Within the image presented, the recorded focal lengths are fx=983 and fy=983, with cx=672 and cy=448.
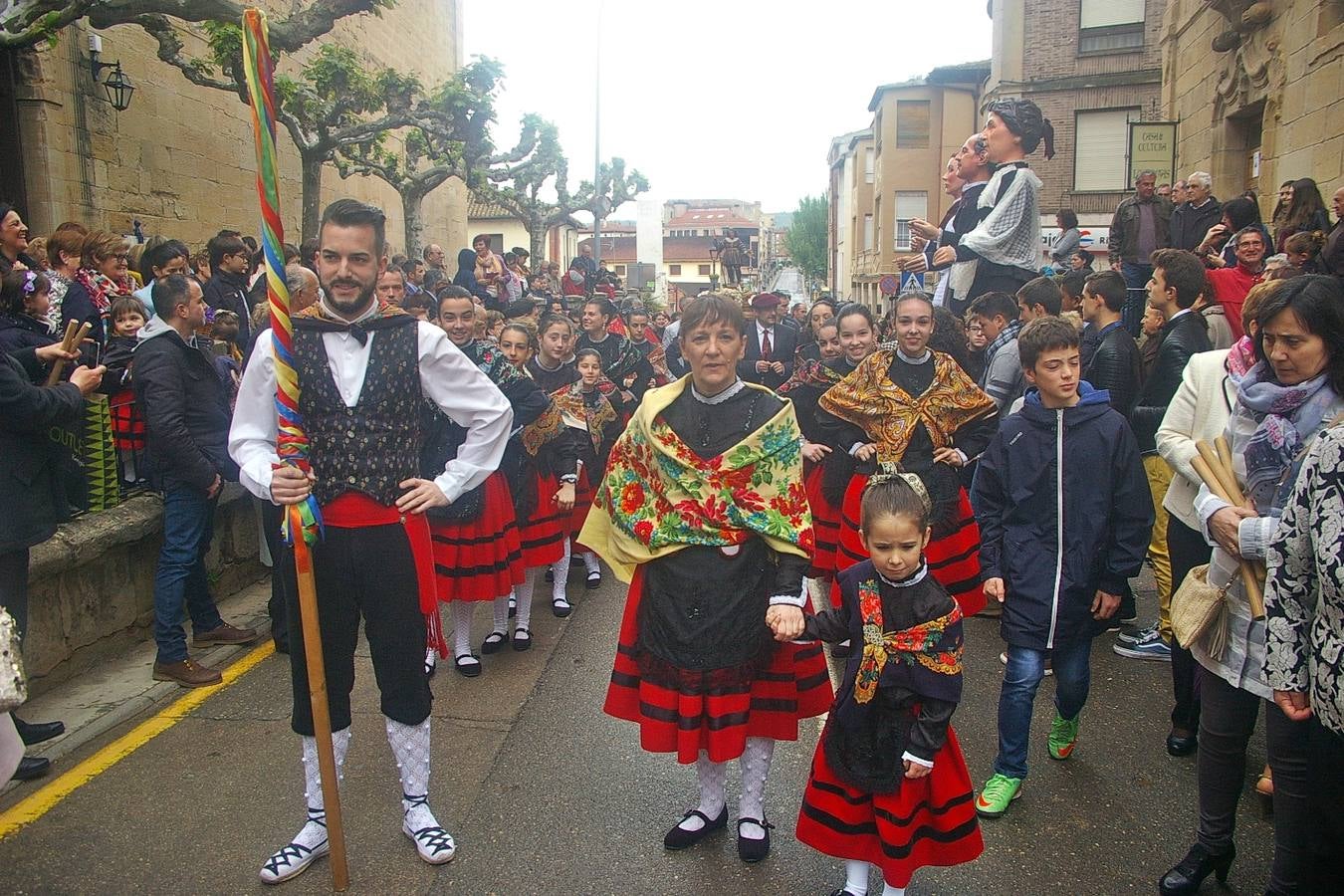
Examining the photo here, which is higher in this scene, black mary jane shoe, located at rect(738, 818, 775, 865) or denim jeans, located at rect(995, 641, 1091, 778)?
denim jeans, located at rect(995, 641, 1091, 778)

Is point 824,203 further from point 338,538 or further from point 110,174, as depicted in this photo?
point 338,538

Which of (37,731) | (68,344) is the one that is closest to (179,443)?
(68,344)

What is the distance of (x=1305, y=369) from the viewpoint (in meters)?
2.89

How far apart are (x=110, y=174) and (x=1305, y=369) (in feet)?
47.9

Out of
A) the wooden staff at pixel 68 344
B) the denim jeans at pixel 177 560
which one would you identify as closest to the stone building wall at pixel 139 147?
the denim jeans at pixel 177 560

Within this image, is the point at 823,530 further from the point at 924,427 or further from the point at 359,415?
the point at 359,415

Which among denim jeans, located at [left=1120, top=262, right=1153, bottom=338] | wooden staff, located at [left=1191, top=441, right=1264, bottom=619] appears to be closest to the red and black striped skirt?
wooden staff, located at [left=1191, top=441, right=1264, bottom=619]

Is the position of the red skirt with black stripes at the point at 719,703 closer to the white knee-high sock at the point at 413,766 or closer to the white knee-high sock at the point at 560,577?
the white knee-high sock at the point at 413,766

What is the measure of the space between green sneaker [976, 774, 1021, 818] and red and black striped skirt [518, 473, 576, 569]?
2.93 metres

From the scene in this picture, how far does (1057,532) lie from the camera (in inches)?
149

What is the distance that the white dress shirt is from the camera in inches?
130

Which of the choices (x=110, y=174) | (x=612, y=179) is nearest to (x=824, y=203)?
(x=612, y=179)

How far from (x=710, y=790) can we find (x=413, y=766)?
1.08 m

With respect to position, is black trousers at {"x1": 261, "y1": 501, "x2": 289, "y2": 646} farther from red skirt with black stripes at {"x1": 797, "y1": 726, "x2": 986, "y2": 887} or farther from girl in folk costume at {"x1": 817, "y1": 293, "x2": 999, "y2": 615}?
red skirt with black stripes at {"x1": 797, "y1": 726, "x2": 986, "y2": 887}
